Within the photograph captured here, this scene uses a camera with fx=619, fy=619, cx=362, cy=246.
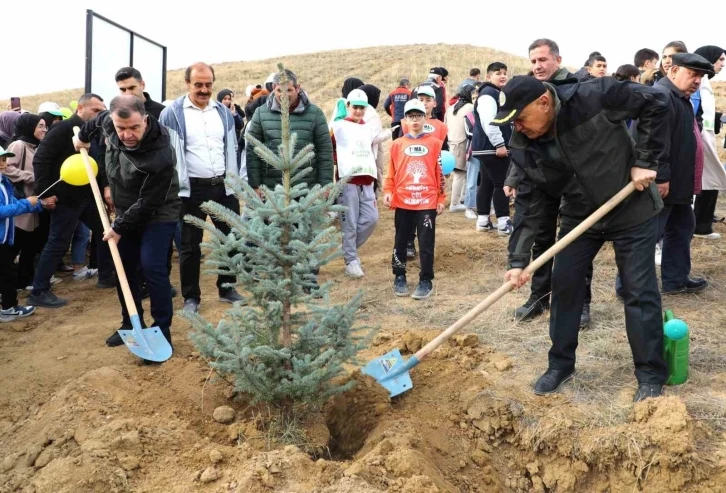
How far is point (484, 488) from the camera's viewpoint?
A: 336cm

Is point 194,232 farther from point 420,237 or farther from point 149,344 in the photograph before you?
point 420,237

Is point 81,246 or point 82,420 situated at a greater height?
point 81,246

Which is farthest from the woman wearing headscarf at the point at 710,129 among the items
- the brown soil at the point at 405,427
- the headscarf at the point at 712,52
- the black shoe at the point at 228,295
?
the black shoe at the point at 228,295

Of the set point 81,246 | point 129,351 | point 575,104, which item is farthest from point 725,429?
point 81,246

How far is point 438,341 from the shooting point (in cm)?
381

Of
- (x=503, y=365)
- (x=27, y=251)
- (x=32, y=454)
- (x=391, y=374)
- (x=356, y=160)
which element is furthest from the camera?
(x=27, y=251)

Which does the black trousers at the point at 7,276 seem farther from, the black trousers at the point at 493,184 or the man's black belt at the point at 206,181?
the black trousers at the point at 493,184

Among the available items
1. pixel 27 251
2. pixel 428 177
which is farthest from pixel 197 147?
pixel 27 251

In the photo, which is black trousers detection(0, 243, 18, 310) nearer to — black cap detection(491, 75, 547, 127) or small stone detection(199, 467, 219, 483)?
small stone detection(199, 467, 219, 483)

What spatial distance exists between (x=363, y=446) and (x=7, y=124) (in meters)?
6.53

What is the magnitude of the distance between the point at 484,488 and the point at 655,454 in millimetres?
897

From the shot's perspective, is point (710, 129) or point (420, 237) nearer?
point (420, 237)

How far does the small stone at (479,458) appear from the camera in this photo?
353 centimetres

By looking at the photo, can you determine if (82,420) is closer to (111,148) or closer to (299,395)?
(299,395)
